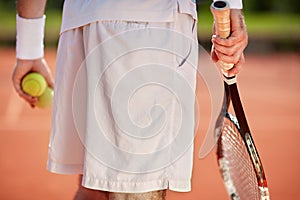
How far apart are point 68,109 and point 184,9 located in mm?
A: 363

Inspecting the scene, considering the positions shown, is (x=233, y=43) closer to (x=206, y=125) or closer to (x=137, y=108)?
(x=137, y=108)

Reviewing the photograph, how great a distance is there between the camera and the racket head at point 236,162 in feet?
6.81

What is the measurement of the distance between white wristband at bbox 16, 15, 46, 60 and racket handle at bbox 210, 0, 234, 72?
0.64m

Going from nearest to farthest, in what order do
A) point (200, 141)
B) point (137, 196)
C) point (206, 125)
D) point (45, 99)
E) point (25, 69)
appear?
point (137, 196), point (25, 69), point (45, 99), point (200, 141), point (206, 125)

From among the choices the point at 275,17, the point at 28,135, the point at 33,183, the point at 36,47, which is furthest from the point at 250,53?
the point at 36,47

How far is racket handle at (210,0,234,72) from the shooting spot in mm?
1719

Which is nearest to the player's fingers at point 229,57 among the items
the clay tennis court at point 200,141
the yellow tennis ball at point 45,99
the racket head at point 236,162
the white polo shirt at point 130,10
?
the white polo shirt at point 130,10

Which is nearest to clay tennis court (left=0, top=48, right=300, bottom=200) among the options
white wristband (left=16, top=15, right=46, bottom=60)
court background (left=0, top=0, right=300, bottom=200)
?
court background (left=0, top=0, right=300, bottom=200)

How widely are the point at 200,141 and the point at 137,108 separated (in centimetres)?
418

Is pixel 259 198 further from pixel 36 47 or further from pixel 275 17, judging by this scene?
pixel 275 17

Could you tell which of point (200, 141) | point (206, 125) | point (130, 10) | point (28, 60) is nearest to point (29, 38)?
point (28, 60)

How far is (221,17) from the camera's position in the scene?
173 centimetres

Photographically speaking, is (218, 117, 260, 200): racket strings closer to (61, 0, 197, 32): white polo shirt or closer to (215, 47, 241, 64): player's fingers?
(215, 47, 241, 64): player's fingers

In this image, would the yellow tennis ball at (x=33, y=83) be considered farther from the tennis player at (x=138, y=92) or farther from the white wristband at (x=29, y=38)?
the tennis player at (x=138, y=92)
